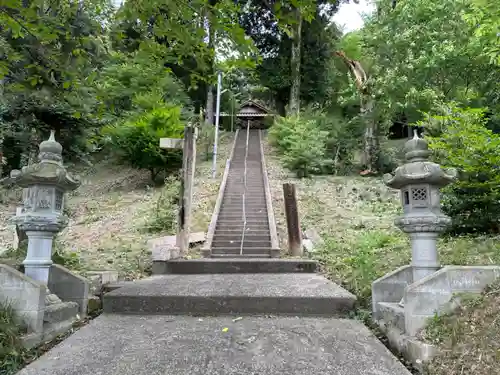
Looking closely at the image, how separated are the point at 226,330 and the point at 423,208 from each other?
6.62 ft

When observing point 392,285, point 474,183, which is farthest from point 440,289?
point 474,183

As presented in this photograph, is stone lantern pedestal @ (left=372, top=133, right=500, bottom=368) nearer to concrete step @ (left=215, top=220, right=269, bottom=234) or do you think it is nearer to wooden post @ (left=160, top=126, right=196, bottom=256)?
wooden post @ (left=160, top=126, right=196, bottom=256)

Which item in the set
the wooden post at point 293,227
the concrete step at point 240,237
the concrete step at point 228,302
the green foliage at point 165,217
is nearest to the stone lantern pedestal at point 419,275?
the concrete step at point 228,302

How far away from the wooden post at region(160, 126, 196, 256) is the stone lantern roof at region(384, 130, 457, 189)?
4074 mm

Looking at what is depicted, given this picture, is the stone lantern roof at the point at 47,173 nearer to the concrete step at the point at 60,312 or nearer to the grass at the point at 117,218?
the concrete step at the point at 60,312

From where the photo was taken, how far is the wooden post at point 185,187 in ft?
20.6

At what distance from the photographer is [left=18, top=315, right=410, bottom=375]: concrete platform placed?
87.0 inches

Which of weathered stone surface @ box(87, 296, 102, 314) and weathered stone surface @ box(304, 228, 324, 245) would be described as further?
weathered stone surface @ box(304, 228, 324, 245)

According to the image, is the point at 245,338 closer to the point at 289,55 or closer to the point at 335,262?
the point at 335,262

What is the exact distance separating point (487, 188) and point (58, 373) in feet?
17.4

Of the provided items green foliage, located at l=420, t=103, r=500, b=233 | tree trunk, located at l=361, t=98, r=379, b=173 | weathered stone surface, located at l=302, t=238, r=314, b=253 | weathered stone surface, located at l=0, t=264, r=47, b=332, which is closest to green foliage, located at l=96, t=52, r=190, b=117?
tree trunk, located at l=361, t=98, r=379, b=173

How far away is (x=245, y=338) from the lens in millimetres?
2713

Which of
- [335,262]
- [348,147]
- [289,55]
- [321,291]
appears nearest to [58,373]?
[321,291]

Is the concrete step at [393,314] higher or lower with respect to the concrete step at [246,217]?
lower
